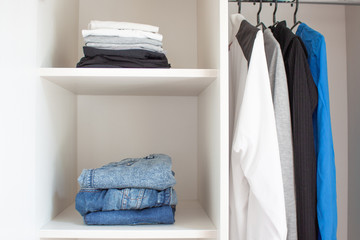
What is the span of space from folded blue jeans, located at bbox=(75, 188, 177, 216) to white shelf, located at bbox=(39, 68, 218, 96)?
0.31 m

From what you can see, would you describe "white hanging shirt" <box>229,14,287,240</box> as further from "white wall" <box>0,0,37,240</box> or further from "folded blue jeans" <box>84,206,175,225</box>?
"white wall" <box>0,0,37,240</box>

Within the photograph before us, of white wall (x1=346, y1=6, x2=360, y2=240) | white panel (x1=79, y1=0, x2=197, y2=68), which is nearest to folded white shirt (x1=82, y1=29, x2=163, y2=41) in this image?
white panel (x1=79, y1=0, x2=197, y2=68)

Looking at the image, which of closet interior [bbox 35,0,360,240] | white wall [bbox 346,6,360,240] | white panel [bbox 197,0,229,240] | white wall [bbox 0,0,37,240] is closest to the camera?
white wall [bbox 0,0,37,240]

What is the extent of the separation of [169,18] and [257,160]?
2.55 ft

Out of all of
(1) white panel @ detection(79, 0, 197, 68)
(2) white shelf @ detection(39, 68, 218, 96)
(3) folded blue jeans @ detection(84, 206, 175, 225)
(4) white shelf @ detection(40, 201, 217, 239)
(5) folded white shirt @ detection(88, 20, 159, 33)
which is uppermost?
(1) white panel @ detection(79, 0, 197, 68)

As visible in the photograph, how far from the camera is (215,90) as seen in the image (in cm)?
92

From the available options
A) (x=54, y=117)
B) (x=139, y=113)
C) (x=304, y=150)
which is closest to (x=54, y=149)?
(x=54, y=117)

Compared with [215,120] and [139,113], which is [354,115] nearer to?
[215,120]

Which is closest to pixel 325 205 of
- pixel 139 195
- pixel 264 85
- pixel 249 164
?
pixel 249 164

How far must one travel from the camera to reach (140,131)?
133 centimetres

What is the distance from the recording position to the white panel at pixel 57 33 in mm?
921

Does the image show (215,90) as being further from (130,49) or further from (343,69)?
(343,69)

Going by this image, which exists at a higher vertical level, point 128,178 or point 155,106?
point 155,106

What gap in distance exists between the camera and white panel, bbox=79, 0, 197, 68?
134 cm
